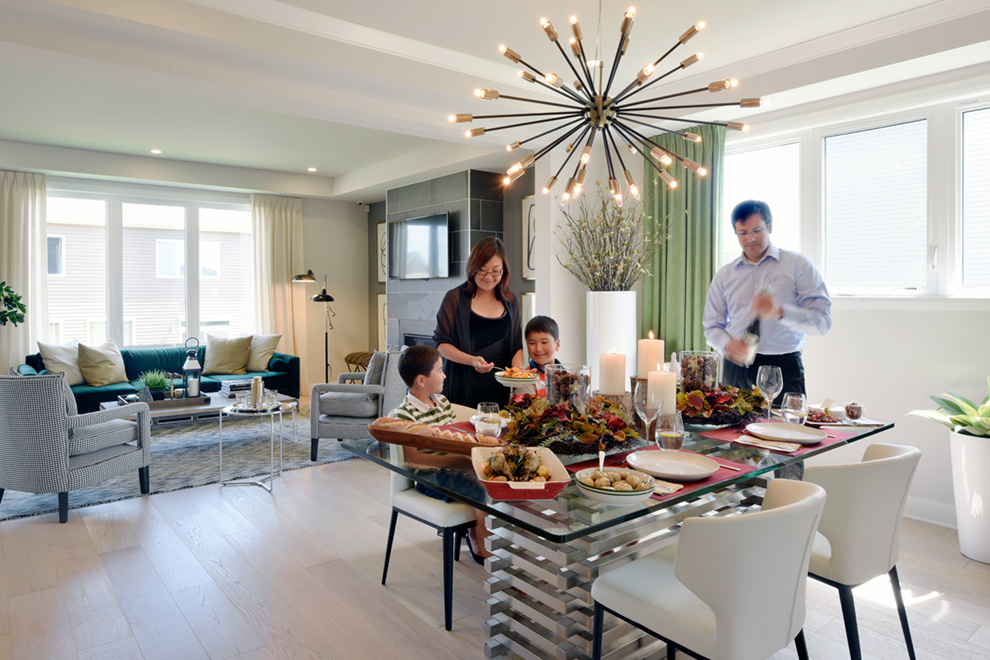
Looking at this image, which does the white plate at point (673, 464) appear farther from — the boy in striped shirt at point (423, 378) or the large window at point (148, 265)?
the large window at point (148, 265)

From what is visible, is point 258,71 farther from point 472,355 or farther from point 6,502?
point 6,502

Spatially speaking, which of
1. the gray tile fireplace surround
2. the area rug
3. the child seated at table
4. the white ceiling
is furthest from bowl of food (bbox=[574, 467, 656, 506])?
the gray tile fireplace surround

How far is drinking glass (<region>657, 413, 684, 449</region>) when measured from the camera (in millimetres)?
1844

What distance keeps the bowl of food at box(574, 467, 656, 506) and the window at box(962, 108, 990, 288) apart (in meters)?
2.93

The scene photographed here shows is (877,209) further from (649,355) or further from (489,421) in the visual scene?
(489,421)

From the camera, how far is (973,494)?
293 cm

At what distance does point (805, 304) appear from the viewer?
112 inches

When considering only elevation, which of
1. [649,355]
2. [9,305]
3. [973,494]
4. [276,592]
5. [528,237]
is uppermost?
[528,237]

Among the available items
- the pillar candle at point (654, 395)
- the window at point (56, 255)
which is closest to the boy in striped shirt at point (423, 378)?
the pillar candle at point (654, 395)

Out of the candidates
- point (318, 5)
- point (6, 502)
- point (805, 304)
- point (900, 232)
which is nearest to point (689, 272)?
point (900, 232)

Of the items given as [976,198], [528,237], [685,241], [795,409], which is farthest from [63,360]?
[976,198]

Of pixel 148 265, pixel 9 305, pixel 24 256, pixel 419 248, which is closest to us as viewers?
pixel 9 305

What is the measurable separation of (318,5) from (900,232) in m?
3.48

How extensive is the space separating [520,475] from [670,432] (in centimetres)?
53
